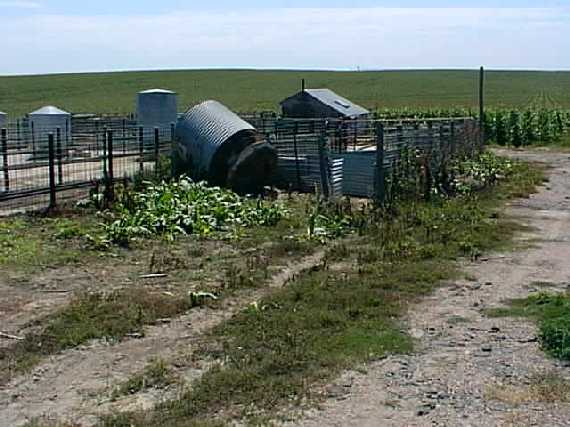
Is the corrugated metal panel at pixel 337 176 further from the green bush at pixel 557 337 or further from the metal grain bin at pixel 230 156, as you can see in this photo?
the green bush at pixel 557 337

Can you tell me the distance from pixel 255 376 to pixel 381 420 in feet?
3.87

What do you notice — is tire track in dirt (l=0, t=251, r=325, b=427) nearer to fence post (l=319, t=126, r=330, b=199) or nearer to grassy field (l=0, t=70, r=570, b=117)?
fence post (l=319, t=126, r=330, b=199)

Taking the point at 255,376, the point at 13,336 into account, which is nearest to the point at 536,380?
the point at 255,376

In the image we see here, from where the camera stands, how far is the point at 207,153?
61.2ft

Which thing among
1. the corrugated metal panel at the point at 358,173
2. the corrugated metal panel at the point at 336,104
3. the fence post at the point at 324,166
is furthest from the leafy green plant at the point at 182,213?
the corrugated metal panel at the point at 336,104

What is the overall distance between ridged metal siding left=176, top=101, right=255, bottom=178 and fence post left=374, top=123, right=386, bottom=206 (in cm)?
303

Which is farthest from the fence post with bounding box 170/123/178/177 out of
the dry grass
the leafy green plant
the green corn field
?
the green corn field

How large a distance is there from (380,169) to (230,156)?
3.09 metres

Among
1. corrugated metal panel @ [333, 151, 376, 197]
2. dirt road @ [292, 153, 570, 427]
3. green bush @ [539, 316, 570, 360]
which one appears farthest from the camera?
corrugated metal panel @ [333, 151, 376, 197]

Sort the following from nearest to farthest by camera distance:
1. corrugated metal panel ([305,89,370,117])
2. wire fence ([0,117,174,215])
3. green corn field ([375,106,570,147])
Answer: wire fence ([0,117,174,215]), corrugated metal panel ([305,89,370,117]), green corn field ([375,106,570,147])

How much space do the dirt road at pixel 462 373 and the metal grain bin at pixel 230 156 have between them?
26.1ft

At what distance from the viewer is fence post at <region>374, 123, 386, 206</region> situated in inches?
671

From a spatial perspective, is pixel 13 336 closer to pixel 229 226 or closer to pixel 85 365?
pixel 85 365

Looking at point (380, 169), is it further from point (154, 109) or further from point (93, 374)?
point (154, 109)
